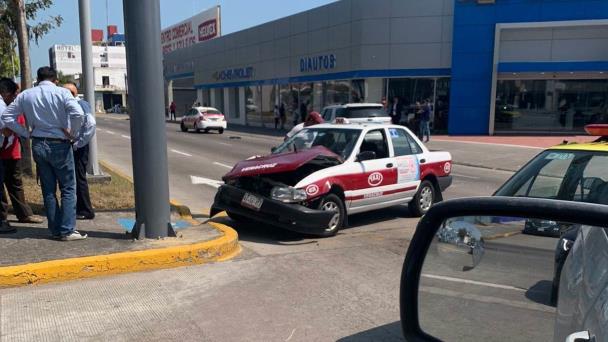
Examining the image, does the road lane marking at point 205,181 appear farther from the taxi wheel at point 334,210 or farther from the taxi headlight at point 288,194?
the taxi headlight at point 288,194

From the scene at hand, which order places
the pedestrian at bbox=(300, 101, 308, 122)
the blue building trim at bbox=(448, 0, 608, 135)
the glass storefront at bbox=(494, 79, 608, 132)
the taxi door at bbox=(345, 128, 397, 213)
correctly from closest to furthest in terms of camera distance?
the taxi door at bbox=(345, 128, 397, 213)
the blue building trim at bbox=(448, 0, 608, 135)
the glass storefront at bbox=(494, 79, 608, 132)
the pedestrian at bbox=(300, 101, 308, 122)

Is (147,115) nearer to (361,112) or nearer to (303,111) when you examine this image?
(361,112)

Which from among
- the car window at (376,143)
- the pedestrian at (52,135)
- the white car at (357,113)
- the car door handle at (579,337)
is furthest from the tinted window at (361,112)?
the car door handle at (579,337)

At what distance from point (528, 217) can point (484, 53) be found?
26.3 metres

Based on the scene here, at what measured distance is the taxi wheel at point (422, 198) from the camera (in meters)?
8.62

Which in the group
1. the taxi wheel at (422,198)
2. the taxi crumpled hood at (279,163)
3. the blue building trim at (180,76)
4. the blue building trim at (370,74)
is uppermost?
the blue building trim at (180,76)

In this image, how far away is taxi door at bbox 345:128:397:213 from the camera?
7543mm

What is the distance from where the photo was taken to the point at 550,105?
2605 centimetres

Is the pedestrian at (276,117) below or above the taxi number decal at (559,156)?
below

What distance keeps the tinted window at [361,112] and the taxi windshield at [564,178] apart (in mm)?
13420

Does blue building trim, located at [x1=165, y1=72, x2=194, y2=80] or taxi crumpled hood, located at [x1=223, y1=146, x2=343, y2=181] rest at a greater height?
blue building trim, located at [x1=165, y1=72, x2=194, y2=80]

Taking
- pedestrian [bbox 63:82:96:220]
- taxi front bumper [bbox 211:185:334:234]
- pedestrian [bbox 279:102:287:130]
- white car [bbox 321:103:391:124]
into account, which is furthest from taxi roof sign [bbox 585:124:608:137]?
pedestrian [bbox 279:102:287:130]

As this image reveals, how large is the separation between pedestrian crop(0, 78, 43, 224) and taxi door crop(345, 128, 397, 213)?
13.4 feet

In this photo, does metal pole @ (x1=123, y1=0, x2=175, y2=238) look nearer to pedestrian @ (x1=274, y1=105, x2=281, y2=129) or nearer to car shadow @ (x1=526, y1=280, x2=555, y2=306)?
car shadow @ (x1=526, y1=280, x2=555, y2=306)
